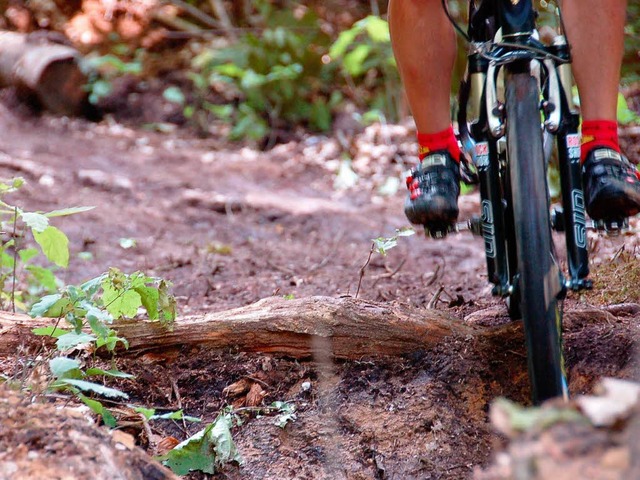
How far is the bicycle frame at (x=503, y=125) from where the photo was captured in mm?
1841

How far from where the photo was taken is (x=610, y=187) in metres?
1.90

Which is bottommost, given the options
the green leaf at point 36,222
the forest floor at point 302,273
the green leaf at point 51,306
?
the forest floor at point 302,273

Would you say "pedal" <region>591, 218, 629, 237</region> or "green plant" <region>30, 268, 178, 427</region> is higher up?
"pedal" <region>591, 218, 629, 237</region>

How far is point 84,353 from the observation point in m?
2.11

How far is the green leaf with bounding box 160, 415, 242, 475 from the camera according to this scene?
5.94ft

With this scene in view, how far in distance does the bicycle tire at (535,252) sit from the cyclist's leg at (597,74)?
35cm

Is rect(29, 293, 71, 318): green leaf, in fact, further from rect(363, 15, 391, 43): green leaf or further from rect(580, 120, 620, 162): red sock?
rect(363, 15, 391, 43): green leaf

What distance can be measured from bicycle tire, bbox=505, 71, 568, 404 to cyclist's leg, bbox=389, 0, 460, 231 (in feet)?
1.42

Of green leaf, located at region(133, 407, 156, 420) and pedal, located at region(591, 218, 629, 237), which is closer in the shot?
green leaf, located at region(133, 407, 156, 420)

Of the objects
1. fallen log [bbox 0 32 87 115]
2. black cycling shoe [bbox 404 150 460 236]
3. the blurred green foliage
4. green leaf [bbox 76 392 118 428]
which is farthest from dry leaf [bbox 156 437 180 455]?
fallen log [bbox 0 32 87 115]

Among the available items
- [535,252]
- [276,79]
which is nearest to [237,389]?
[535,252]

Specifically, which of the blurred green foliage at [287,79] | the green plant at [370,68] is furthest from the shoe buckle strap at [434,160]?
the blurred green foliage at [287,79]

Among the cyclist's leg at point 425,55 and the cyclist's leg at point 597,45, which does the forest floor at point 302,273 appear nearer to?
the cyclist's leg at point 597,45

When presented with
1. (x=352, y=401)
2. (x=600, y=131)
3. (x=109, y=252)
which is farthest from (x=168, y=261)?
(x=600, y=131)
